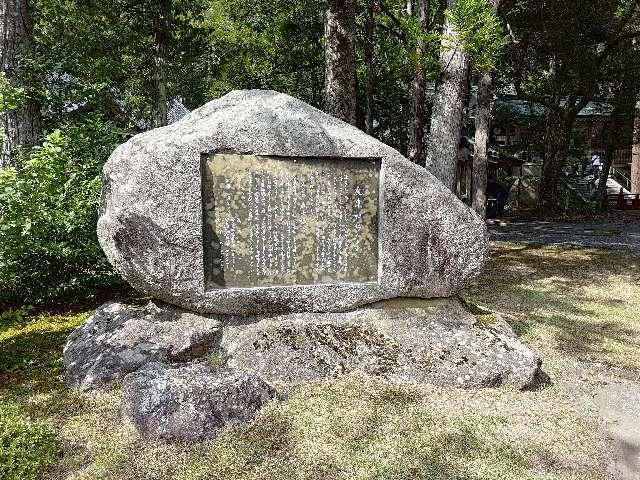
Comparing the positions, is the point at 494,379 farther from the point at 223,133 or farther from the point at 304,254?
the point at 223,133

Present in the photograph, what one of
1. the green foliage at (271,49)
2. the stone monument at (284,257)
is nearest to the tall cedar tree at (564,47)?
the green foliage at (271,49)

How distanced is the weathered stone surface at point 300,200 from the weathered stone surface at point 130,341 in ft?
0.77

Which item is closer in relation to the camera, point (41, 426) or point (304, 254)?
point (41, 426)

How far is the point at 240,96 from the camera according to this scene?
6.36 m

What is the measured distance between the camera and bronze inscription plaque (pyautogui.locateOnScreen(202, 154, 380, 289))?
567 centimetres

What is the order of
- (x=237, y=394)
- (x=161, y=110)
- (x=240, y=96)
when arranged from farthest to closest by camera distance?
(x=161, y=110)
(x=240, y=96)
(x=237, y=394)

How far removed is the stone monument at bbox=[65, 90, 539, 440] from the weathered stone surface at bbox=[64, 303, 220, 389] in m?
0.02

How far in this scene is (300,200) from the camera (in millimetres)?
5840

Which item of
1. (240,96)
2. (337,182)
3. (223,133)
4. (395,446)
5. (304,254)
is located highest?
(240,96)

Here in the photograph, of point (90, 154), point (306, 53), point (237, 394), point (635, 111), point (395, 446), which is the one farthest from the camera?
point (635, 111)

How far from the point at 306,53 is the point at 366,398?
1887cm

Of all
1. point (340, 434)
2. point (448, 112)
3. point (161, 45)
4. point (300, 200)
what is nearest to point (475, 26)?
point (448, 112)

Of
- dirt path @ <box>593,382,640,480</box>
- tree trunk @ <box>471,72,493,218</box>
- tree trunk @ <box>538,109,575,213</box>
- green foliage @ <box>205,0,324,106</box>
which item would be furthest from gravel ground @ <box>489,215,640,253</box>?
dirt path @ <box>593,382,640,480</box>

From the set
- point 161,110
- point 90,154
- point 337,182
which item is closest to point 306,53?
point 161,110
